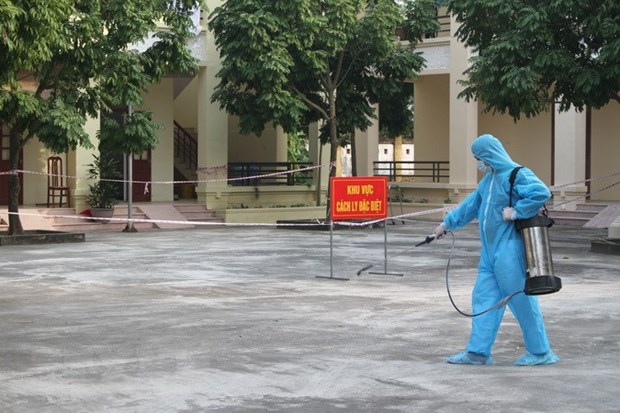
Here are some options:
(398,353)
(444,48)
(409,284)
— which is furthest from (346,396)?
(444,48)

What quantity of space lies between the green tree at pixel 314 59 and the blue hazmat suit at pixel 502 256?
1661cm

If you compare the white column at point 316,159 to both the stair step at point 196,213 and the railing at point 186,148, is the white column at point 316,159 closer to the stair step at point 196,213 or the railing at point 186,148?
the railing at point 186,148

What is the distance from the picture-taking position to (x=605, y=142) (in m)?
33.0

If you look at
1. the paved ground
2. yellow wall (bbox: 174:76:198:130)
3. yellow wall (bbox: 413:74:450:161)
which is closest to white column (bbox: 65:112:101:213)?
yellow wall (bbox: 174:76:198:130)

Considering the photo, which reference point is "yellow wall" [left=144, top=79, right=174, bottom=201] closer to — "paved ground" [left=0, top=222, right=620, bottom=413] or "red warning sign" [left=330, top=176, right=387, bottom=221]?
"paved ground" [left=0, top=222, right=620, bottom=413]

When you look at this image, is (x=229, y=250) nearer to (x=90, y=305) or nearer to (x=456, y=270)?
(x=456, y=270)

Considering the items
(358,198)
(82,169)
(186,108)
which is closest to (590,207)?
(186,108)

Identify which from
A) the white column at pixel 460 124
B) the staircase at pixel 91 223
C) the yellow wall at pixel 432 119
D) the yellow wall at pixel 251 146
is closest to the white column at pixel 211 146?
the staircase at pixel 91 223

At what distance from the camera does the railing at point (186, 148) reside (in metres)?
33.2

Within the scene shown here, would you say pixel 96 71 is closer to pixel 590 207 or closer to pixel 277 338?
pixel 277 338

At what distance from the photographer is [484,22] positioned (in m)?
20.4

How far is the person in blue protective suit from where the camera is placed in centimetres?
859

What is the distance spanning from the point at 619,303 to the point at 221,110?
18556 mm

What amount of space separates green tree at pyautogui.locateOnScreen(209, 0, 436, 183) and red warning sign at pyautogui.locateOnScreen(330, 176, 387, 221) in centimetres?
987
